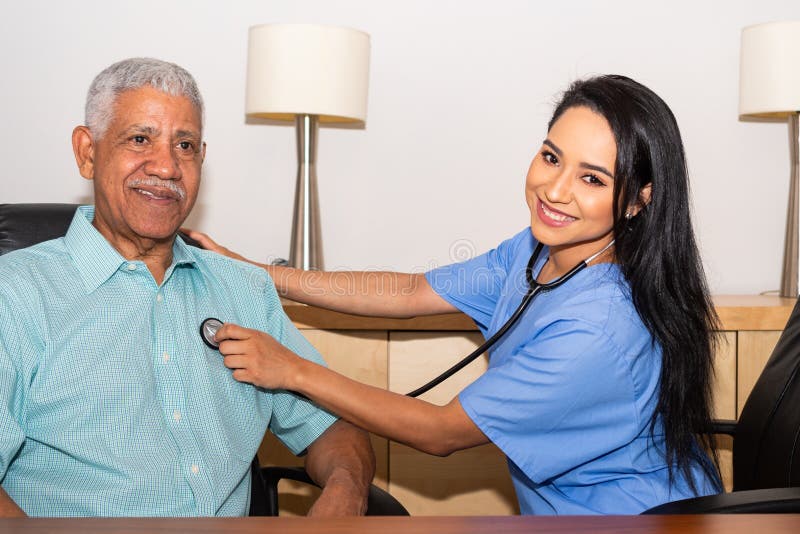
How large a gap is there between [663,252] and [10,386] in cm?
104

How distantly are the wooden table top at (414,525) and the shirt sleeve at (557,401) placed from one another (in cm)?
50

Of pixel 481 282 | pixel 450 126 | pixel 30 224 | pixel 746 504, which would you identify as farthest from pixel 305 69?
pixel 746 504

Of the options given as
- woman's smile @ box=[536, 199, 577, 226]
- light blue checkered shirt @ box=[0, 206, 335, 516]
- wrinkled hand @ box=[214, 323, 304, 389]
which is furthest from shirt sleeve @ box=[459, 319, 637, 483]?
light blue checkered shirt @ box=[0, 206, 335, 516]

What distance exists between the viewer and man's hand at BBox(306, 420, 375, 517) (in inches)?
53.1

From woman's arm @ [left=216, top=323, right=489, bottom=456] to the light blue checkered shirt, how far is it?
0.09 meters

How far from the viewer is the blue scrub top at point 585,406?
141 centimetres

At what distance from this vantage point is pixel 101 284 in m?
1.40

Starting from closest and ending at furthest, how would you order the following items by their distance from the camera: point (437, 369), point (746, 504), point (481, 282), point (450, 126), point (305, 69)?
1. point (746, 504)
2. point (481, 282)
3. point (437, 369)
4. point (305, 69)
5. point (450, 126)

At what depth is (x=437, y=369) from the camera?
2107 mm

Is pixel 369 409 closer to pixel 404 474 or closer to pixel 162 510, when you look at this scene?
pixel 162 510

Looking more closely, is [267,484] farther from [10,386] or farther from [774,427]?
[774,427]

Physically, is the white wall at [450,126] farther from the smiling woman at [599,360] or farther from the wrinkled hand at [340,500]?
the wrinkled hand at [340,500]

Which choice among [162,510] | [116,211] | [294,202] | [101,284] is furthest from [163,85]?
[294,202]

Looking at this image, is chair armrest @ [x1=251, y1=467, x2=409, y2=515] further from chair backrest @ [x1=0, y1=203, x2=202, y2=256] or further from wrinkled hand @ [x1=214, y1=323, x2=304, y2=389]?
chair backrest @ [x1=0, y1=203, x2=202, y2=256]
